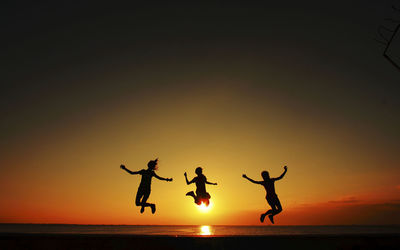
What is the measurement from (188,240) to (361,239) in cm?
326

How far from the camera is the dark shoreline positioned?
4.79m

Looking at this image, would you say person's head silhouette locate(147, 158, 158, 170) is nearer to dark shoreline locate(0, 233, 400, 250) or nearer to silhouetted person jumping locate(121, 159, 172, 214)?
silhouetted person jumping locate(121, 159, 172, 214)

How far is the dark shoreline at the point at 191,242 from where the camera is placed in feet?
15.7

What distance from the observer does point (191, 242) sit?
189 inches

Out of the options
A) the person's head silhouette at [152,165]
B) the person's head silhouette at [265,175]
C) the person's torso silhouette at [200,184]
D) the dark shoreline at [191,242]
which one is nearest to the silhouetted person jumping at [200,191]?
the person's torso silhouette at [200,184]

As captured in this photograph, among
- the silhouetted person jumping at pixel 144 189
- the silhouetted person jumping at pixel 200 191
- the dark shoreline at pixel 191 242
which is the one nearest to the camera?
the dark shoreline at pixel 191 242

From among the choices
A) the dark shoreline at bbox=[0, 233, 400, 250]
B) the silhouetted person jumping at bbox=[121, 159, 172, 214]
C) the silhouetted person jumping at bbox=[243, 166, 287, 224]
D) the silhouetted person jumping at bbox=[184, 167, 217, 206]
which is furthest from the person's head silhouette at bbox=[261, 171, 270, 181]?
the dark shoreline at bbox=[0, 233, 400, 250]

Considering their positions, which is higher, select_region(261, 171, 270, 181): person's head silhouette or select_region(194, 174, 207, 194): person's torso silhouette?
select_region(261, 171, 270, 181): person's head silhouette

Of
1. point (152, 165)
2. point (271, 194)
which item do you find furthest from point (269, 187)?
point (152, 165)

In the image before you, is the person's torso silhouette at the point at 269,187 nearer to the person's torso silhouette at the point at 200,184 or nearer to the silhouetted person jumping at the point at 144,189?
the person's torso silhouette at the point at 200,184

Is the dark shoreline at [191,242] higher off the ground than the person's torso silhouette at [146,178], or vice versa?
the person's torso silhouette at [146,178]

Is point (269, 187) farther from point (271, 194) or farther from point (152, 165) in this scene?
point (152, 165)

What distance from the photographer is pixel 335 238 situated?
4.94 meters

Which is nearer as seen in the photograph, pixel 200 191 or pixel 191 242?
pixel 191 242
